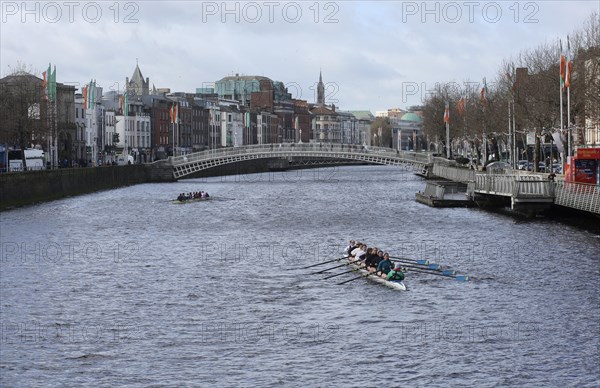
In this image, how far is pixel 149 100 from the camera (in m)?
184

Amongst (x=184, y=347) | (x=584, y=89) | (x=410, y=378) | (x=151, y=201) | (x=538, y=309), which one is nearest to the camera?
(x=410, y=378)

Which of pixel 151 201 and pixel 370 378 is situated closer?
pixel 370 378

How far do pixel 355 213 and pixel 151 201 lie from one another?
69.7 feet

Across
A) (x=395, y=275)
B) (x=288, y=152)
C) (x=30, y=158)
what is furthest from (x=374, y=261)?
Result: (x=288, y=152)

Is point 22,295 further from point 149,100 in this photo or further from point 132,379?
point 149,100

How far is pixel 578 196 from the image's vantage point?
5728cm

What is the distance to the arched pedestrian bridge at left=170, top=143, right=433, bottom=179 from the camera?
401ft

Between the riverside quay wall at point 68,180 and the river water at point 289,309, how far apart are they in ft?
41.3

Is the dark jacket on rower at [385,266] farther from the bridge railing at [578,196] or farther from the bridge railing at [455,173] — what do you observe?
the bridge railing at [455,173]

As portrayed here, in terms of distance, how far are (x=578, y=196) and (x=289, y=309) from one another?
25584 mm

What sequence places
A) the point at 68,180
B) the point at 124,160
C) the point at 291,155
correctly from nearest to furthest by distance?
the point at 68,180
the point at 291,155
the point at 124,160

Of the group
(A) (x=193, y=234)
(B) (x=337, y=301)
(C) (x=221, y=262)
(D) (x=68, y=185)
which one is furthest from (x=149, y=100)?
(B) (x=337, y=301)

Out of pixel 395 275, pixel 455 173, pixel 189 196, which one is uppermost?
pixel 455 173

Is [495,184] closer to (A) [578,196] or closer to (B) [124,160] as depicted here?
(A) [578,196]
